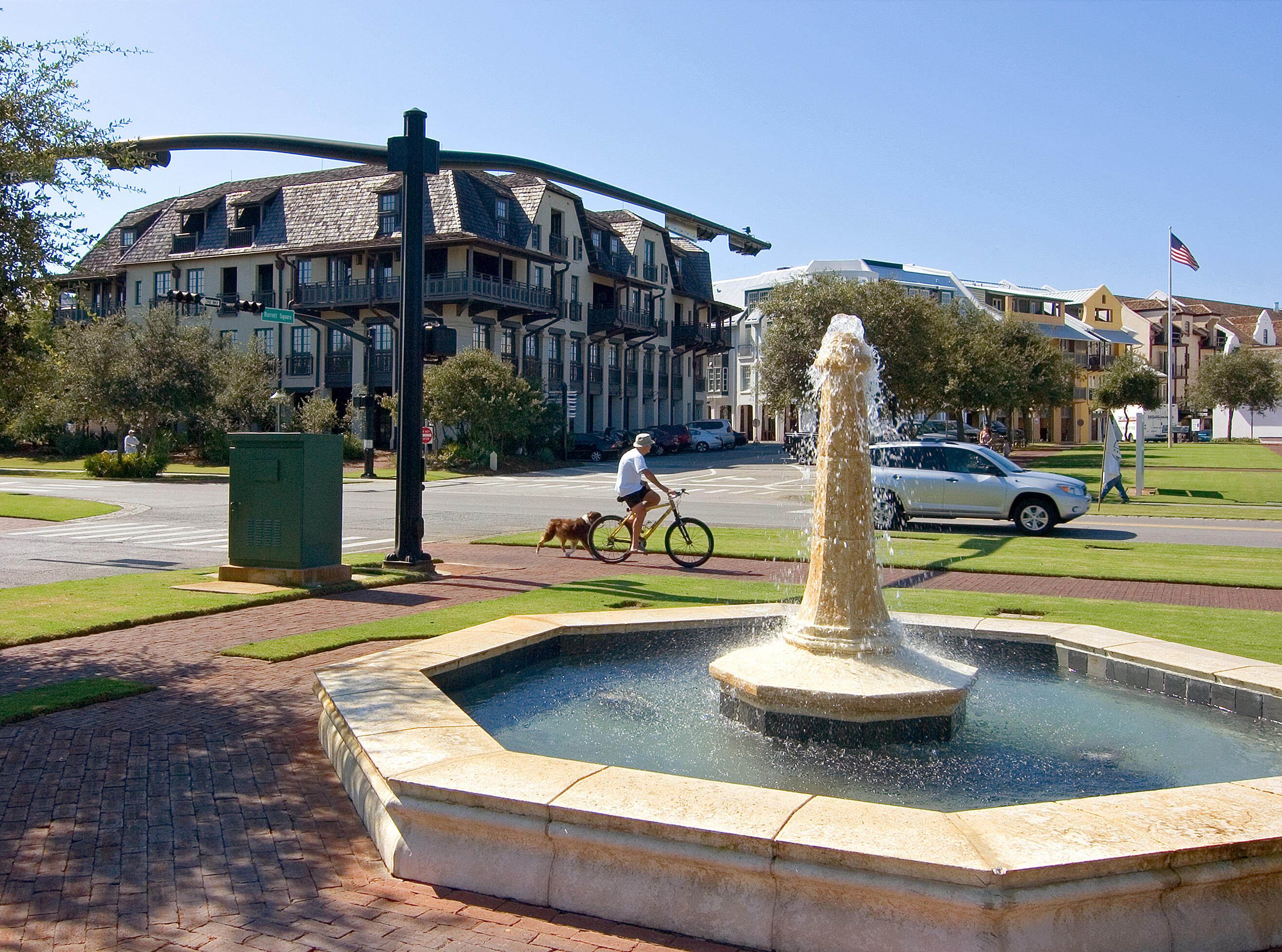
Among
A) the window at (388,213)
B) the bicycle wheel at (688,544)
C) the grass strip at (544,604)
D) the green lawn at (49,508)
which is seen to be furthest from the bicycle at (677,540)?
the window at (388,213)

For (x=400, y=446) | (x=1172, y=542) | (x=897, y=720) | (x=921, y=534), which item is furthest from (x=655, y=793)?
(x=1172, y=542)

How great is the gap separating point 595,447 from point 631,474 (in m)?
36.5

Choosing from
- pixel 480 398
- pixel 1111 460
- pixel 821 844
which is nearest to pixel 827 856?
pixel 821 844

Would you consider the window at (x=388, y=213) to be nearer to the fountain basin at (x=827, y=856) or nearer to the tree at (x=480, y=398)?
the tree at (x=480, y=398)

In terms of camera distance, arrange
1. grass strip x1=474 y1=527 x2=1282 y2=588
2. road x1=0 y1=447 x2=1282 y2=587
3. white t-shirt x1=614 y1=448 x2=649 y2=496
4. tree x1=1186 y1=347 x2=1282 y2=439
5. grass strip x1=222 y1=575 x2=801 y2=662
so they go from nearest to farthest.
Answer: grass strip x1=222 y1=575 x2=801 y2=662, grass strip x1=474 y1=527 x2=1282 y2=588, white t-shirt x1=614 y1=448 x2=649 y2=496, road x1=0 y1=447 x2=1282 y2=587, tree x1=1186 y1=347 x2=1282 y2=439

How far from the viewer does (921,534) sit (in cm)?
1886

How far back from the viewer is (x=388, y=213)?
4906 cm

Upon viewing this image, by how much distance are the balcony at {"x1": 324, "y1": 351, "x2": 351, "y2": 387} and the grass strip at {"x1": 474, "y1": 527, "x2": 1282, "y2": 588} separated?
34879 millimetres

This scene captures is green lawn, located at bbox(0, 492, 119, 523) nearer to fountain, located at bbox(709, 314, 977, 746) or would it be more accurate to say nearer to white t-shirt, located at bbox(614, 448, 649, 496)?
white t-shirt, located at bbox(614, 448, 649, 496)

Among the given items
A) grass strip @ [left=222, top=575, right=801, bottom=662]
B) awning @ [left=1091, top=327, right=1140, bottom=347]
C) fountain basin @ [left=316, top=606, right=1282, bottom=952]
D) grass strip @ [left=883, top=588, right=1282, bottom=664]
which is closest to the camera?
fountain basin @ [left=316, top=606, right=1282, bottom=952]

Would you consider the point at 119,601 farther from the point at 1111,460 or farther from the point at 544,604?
the point at 1111,460

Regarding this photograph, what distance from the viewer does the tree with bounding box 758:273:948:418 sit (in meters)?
38.5

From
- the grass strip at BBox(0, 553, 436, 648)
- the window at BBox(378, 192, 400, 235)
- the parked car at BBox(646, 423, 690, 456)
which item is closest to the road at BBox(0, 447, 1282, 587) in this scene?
the grass strip at BBox(0, 553, 436, 648)

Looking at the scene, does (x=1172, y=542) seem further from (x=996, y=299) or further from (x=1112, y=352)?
(x=1112, y=352)
